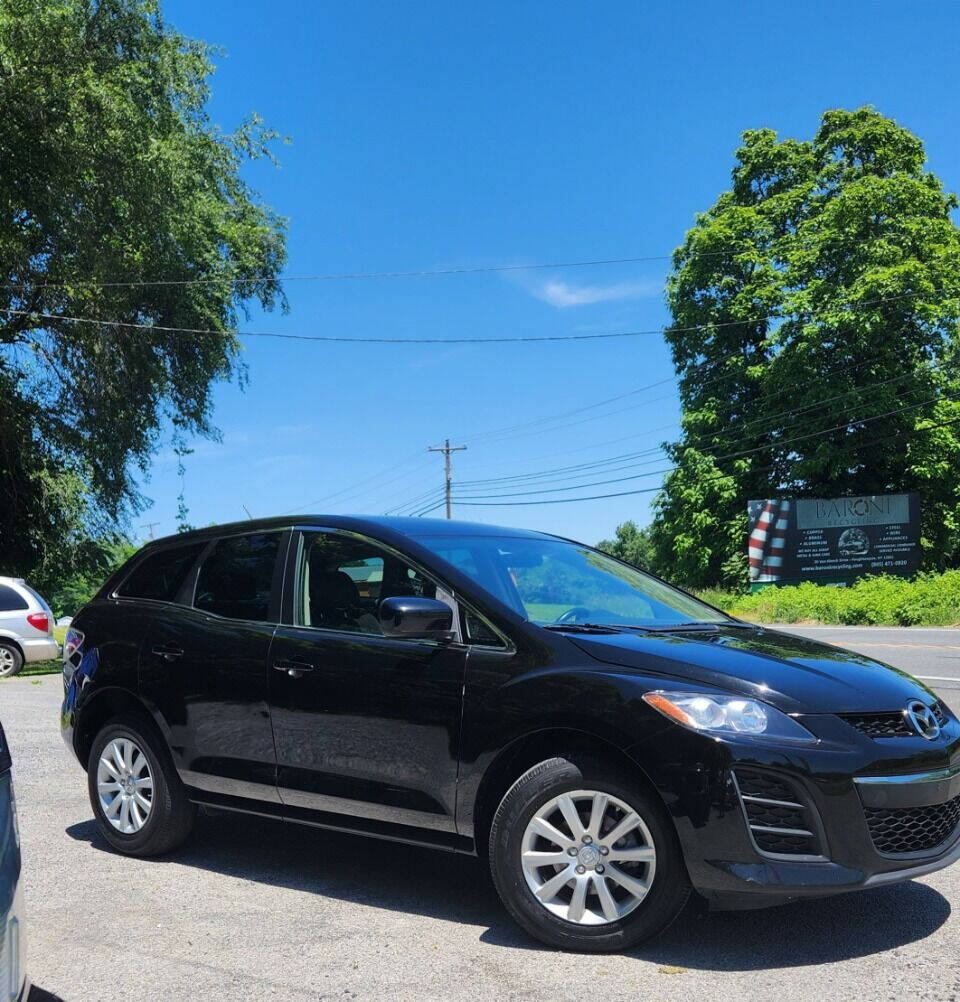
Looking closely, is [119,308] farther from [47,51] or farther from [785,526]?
[785,526]

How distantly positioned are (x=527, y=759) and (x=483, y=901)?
0.92 metres

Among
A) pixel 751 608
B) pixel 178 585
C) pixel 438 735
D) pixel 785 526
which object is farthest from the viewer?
pixel 785 526

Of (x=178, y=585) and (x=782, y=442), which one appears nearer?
(x=178, y=585)

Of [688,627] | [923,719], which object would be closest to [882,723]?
[923,719]

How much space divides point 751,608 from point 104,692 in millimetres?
29623

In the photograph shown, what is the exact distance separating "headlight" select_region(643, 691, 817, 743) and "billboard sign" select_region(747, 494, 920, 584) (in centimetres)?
3471

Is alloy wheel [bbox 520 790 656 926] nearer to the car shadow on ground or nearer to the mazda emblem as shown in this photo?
the car shadow on ground

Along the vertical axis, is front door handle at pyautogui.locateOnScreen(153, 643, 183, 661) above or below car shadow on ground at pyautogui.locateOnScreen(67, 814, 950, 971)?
above

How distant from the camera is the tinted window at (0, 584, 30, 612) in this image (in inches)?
690

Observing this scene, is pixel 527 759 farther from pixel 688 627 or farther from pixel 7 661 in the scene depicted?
pixel 7 661

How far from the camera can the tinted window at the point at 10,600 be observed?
57.5 feet

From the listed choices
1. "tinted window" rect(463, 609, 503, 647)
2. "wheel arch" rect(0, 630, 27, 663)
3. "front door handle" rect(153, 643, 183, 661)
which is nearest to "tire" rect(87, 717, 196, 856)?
"front door handle" rect(153, 643, 183, 661)

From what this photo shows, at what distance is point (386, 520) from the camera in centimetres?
497

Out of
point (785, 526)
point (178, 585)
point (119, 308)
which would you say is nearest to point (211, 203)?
point (119, 308)
